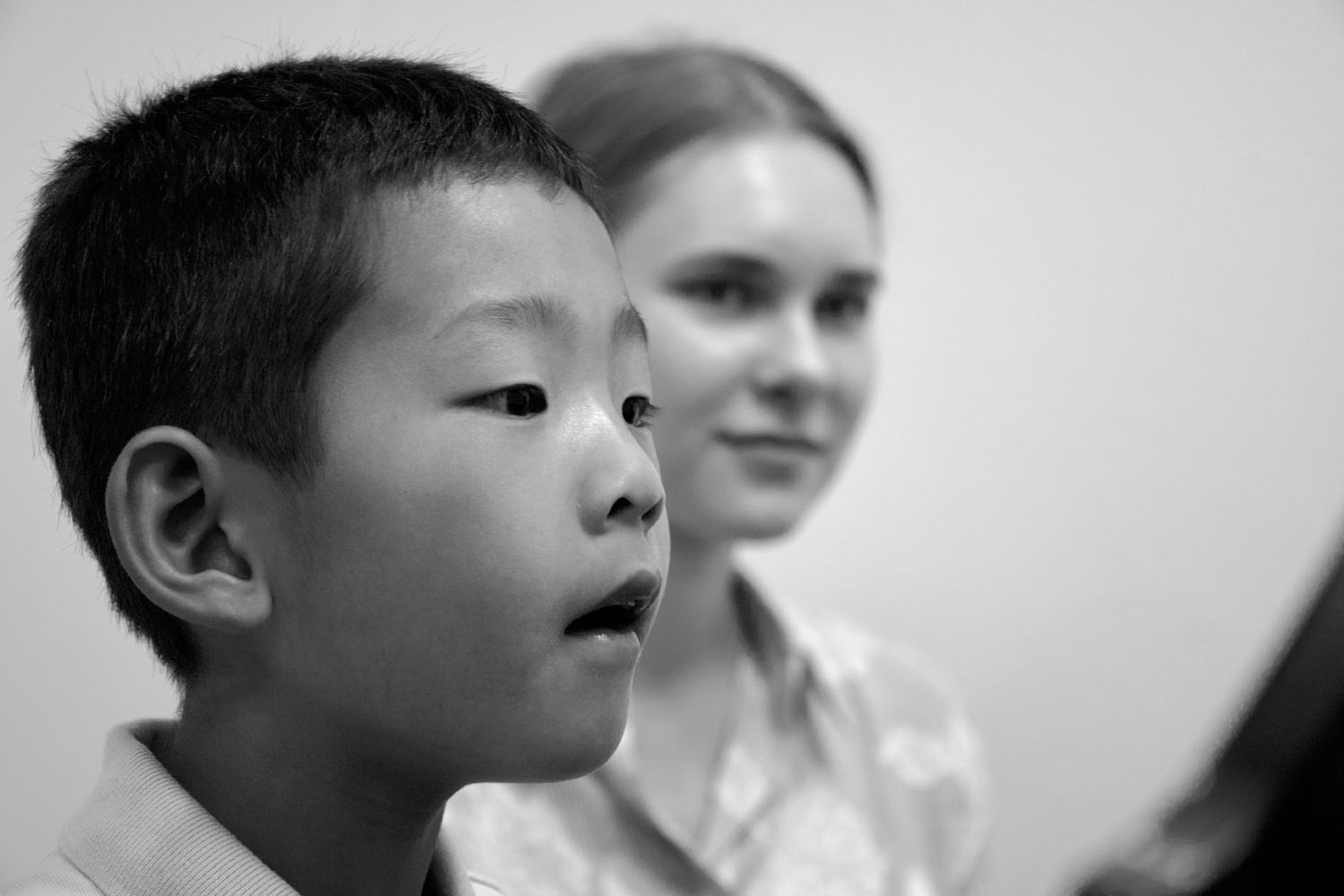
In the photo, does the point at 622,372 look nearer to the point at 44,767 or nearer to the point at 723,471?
the point at 723,471

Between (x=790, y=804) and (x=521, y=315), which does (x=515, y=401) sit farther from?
(x=790, y=804)

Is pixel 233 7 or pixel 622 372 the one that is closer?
pixel 622 372

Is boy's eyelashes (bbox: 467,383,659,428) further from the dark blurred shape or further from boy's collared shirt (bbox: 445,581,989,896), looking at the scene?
boy's collared shirt (bbox: 445,581,989,896)

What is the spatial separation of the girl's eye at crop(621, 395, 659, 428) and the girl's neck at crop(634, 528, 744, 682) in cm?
31

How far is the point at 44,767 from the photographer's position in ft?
2.77

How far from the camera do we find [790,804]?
0.77 metres

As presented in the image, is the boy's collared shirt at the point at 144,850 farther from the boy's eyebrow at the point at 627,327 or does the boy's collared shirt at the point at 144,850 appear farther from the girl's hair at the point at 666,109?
the girl's hair at the point at 666,109

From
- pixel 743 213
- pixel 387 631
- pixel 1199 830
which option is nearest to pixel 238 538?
pixel 387 631

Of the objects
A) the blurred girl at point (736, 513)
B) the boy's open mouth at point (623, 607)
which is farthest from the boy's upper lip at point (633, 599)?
the blurred girl at point (736, 513)

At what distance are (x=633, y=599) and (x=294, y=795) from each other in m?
0.12

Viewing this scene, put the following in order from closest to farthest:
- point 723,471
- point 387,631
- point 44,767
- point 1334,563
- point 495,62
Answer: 1. point 1334,563
2. point 387,631
3. point 723,471
4. point 44,767
5. point 495,62

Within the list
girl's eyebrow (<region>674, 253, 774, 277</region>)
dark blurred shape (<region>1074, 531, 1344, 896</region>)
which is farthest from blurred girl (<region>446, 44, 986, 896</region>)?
dark blurred shape (<region>1074, 531, 1344, 896</region>)

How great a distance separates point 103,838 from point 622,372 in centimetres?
20

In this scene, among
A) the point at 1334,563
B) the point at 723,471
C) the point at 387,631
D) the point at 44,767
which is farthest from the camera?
the point at 44,767
